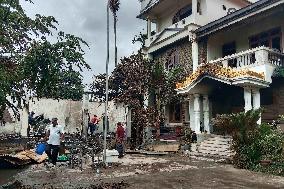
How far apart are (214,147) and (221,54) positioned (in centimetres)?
735

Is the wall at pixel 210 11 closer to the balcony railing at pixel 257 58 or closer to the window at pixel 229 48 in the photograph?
the window at pixel 229 48

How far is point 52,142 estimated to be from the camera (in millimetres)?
11312

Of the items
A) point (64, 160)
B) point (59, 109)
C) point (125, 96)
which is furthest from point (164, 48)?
point (64, 160)

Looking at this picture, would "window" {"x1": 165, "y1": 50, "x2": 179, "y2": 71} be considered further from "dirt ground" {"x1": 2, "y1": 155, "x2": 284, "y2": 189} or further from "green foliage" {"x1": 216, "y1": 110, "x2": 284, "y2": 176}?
"dirt ground" {"x1": 2, "y1": 155, "x2": 284, "y2": 189}

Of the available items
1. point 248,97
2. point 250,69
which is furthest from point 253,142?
point 250,69

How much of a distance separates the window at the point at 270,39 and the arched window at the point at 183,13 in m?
6.13

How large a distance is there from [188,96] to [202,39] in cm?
376

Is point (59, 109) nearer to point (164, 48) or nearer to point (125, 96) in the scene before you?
point (125, 96)

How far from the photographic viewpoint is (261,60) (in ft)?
51.0

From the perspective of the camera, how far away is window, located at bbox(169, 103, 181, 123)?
22.6m

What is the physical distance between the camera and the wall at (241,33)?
17.2 meters

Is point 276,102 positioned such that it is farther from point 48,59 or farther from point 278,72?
point 48,59

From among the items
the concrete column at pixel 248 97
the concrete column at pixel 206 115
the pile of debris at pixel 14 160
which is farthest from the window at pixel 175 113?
the pile of debris at pixel 14 160

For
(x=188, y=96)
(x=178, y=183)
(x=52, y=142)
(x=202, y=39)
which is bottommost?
(x=178, y=183)
